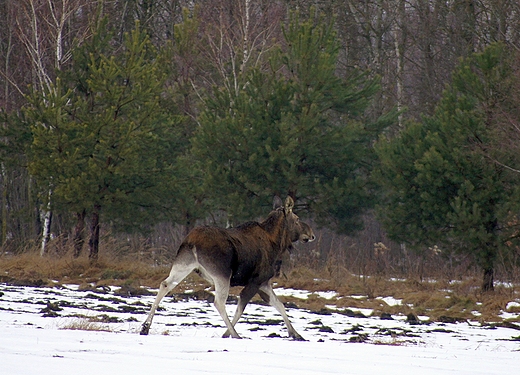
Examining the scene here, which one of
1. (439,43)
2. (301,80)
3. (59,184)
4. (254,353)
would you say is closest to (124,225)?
(59,184)

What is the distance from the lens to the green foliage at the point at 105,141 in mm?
22281

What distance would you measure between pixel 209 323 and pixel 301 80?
11664 mm

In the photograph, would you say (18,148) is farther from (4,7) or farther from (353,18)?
(353,18)

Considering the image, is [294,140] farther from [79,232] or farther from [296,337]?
[296,337]

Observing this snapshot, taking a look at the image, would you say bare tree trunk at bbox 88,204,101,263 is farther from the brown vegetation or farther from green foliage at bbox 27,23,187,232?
the brown vegetation

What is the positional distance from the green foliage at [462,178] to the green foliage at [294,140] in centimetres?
322

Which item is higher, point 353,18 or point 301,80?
point 353,18

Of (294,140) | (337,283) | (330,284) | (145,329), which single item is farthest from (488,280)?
(145,329)

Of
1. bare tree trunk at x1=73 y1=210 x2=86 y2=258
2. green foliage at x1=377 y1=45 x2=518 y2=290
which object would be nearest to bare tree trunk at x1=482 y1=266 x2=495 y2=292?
green foliage at x1=377 y1=45 x2=518 y2=290

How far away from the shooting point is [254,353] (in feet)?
24.2

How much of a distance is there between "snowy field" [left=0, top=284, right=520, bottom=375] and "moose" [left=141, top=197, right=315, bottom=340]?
19.2 inches

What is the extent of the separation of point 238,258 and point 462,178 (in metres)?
9.75

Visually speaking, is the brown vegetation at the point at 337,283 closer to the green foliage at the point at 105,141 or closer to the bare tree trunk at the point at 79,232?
the bare tree trunk at the point at 79,232

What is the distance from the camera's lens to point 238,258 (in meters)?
10.2
